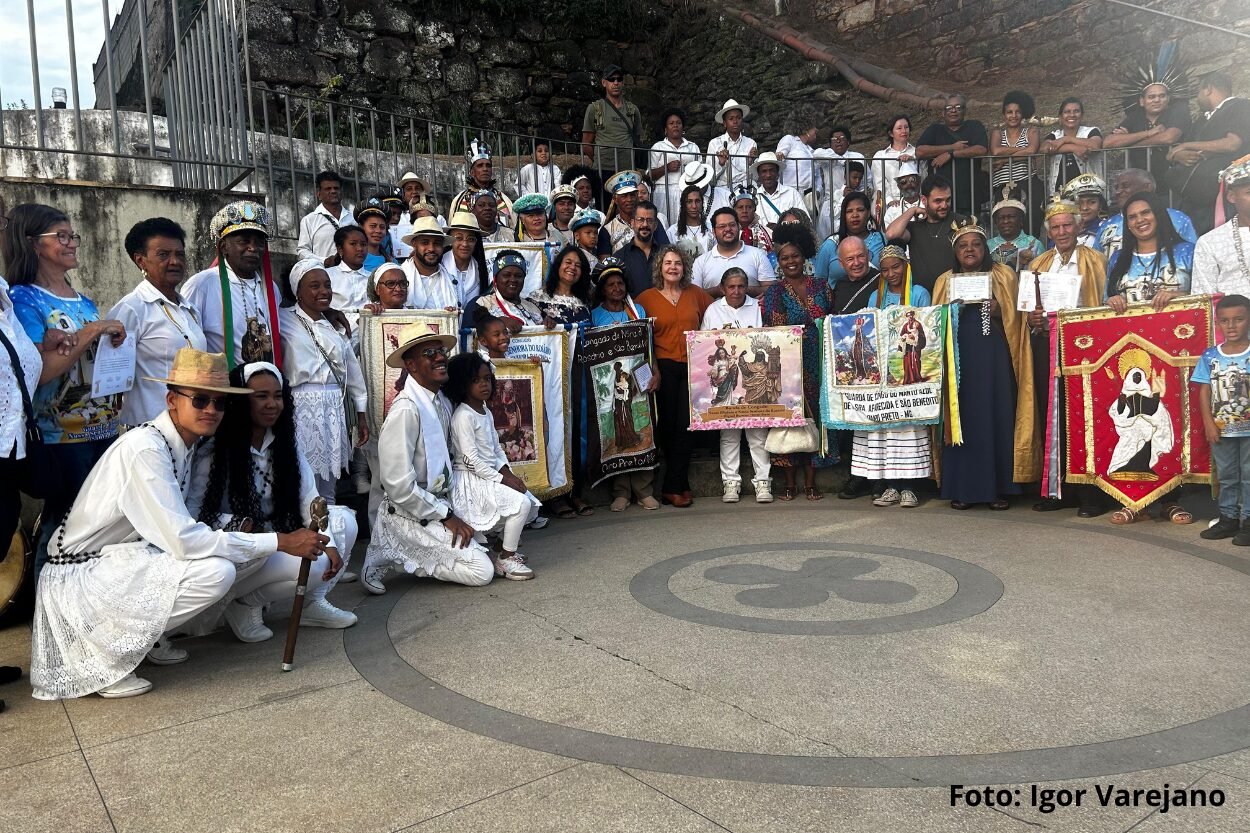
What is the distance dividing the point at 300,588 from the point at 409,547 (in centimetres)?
135

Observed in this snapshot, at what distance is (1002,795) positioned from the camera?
297 cm

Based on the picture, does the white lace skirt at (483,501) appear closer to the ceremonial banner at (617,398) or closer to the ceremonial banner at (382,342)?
the ceremonial banner at (382,342)

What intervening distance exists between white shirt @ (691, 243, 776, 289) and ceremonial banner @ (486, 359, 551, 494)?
193 centimetres

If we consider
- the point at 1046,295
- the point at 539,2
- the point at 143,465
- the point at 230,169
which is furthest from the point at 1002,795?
the point at 539,2

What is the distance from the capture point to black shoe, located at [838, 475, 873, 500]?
26.5 feet

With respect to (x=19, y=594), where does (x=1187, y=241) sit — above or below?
above

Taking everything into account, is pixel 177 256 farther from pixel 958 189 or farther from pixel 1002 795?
pixel 958 189

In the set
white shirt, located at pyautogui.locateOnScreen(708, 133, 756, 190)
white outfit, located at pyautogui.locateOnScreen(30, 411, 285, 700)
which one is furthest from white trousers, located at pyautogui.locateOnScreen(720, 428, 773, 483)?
white outfit, located at pyautogui.locateOnScreen(30, 411, 285, 700)

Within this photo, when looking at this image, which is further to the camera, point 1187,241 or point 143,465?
point 1187,241

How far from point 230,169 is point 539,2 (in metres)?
11.7

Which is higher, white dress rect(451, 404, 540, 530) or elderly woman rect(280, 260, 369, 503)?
elderly woman rect(280, 260, 369, 503)

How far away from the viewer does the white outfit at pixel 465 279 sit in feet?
24.2

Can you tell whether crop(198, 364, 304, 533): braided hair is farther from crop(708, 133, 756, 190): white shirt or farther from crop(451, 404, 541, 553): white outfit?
crop(708, 133, 756, 190): white shirt

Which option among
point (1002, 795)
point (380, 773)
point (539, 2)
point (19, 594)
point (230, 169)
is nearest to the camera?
point (1002, 795)
